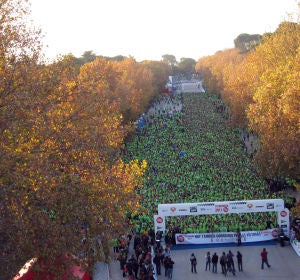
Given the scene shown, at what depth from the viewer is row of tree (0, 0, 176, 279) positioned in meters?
11.2

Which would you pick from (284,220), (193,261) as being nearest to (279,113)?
(284,220)

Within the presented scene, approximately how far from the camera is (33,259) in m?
11.9

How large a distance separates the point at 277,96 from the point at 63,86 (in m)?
14.9

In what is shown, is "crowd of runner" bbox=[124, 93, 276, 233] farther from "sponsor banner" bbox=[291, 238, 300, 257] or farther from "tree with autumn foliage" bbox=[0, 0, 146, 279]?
"tree with autumn foliage" bbox=[0, 0, 146, 279]

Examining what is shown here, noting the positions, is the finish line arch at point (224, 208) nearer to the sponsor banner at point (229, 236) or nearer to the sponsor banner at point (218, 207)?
the sponsor banner at point (218, 207)

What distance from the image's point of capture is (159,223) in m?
22.4

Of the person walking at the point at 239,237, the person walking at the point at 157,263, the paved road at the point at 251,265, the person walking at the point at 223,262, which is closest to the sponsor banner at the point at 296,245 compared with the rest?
the paved road at the point at 251,265

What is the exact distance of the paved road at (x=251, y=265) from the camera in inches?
750

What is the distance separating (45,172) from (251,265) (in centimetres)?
1236

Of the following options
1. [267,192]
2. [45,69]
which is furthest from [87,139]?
[267,192]

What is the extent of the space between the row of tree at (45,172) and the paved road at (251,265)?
6583 millimetres

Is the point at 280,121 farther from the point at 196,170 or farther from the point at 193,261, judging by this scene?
the point at 196,170

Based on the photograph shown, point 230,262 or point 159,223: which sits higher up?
point 159,223

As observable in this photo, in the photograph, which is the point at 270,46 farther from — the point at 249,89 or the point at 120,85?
the point at 120,85
